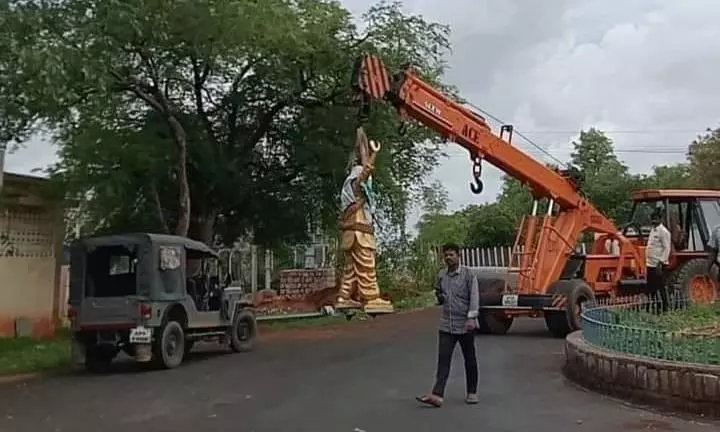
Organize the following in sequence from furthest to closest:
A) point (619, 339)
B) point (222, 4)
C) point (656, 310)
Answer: point (222, 4)
point (656, 310)
point (619, 339)

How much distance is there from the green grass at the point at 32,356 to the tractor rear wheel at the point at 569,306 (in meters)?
9.02

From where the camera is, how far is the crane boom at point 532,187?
15898 millimetres

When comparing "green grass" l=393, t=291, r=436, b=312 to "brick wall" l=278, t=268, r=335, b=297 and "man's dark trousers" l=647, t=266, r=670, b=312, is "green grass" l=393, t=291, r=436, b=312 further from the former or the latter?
"man's dark trousers" l=647, t=266, r=670, b=312

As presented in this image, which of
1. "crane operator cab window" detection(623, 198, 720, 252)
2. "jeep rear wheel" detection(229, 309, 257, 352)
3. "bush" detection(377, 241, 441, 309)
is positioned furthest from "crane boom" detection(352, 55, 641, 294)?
"bush" detection(377, 241, 441, 309)

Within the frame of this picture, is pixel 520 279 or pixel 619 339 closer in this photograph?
pixel 619 339

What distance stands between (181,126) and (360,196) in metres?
10.8

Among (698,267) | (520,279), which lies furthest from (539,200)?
(698,267)

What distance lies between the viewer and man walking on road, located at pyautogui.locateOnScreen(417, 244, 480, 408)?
1040 centimetres

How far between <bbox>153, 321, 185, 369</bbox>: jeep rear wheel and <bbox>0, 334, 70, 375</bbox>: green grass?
1.93m

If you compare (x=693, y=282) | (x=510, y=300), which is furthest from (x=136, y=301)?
(x=693, y=282)

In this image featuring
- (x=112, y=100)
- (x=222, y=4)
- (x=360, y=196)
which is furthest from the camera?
(x=112, y=100)

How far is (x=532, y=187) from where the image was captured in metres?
18.3

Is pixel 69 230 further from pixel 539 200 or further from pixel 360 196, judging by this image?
pixel 360 196

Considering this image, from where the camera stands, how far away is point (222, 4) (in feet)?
54.4
